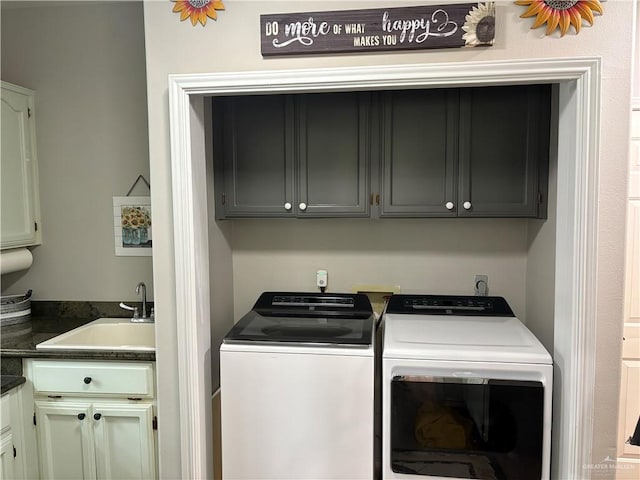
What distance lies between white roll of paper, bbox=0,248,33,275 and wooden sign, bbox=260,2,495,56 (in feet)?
5.89

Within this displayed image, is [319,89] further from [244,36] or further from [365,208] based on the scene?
[365,208]

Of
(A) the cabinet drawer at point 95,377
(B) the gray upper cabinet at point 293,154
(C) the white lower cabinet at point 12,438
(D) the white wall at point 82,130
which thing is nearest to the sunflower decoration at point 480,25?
(B) the gray upper cabinet at point 293,154

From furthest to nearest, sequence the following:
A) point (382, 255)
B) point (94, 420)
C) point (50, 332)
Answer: point (382, 255)
point (50, 332)
point (94, 420)

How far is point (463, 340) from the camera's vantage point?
2.04m

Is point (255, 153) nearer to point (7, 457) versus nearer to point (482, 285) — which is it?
point (482, 285)

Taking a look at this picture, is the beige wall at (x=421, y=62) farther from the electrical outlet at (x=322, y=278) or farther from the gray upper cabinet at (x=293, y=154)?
the electrical outlet at (x=322, y=278)

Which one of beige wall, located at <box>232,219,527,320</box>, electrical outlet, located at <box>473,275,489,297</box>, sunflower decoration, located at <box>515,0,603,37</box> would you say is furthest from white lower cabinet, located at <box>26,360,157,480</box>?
sunflower decoration, located at <box>515,0,603,37</box>

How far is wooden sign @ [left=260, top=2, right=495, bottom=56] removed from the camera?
1.79 meters

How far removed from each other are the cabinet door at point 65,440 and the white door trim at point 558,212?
53 cm

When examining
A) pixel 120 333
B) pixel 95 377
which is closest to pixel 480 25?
pixel 95 377

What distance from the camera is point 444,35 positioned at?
1805 mm

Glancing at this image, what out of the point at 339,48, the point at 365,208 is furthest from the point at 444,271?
the point at 339,48

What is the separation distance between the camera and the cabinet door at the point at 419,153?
2.30 m

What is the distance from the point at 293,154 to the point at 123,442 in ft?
5.09
